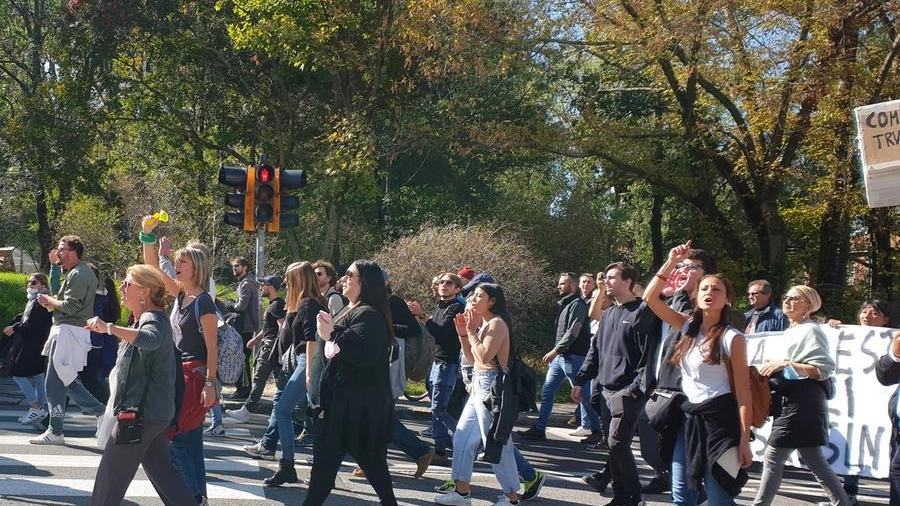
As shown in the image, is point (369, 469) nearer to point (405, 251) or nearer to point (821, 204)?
point (405, 251)

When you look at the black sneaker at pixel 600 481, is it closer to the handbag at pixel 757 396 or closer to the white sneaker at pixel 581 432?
the handbag at pixel 757 396

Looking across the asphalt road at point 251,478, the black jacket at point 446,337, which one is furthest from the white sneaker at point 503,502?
the black jacket at point 446,337

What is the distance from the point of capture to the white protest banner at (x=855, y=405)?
861 centimetres

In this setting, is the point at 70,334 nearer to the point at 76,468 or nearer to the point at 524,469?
the point at 76,468

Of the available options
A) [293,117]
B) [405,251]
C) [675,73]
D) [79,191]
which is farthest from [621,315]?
[79,191]

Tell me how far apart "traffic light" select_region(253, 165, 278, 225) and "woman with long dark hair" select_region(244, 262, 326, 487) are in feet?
13.4

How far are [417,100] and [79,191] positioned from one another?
1147 centimetres

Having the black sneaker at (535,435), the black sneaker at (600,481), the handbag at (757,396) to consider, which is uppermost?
the handbag at (757,396)

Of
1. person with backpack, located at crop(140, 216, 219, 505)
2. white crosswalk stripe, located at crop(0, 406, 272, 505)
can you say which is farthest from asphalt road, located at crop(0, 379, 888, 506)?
person with backpack, located at crop(140, 216, 219, 505)

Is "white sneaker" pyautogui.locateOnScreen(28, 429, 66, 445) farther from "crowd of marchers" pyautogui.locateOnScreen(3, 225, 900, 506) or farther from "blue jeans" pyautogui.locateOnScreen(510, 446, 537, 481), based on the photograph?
"blue jeans" pyautogui.locateOnScreen(510, 446, 537, 481)

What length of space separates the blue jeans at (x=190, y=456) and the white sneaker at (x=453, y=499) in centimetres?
165

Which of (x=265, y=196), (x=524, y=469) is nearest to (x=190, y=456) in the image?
(x=524, y=469)

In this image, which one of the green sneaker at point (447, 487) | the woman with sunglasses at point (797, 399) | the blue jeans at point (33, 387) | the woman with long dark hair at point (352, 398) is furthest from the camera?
the blue jeans at point (33, 387)

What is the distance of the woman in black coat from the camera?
31.5 feet
